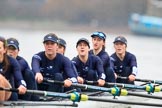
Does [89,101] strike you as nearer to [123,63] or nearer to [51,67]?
[51,67]

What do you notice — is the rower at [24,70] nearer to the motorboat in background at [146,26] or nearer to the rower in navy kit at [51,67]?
the rower in navy kit at [51,67]

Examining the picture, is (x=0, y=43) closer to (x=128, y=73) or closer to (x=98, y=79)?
(x=98, y=79)

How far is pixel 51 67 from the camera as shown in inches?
373

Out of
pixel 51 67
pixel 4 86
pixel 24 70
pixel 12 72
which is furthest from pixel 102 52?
pixel 4 86

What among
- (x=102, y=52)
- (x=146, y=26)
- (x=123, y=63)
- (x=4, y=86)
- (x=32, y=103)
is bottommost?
(x=32, y=103)

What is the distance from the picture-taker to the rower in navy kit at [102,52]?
34.8 ft

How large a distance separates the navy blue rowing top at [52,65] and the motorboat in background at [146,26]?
39.8 meters

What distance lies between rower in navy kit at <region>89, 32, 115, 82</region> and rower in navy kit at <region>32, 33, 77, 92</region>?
129cm

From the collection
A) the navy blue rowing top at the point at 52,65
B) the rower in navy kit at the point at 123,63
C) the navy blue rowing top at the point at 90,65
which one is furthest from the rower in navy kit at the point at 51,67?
the rower in navy kit at the point at 123,63

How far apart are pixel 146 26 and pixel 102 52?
130 feet

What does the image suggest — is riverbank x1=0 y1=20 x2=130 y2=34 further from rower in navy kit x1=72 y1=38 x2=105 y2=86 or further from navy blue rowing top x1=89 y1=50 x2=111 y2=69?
rower in navy kit x1=72 y1=38 x2=105 y2=86

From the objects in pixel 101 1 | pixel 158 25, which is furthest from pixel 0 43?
pixel 101 1

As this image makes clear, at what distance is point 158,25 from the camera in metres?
50.2

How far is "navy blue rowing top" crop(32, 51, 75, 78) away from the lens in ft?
30.9
